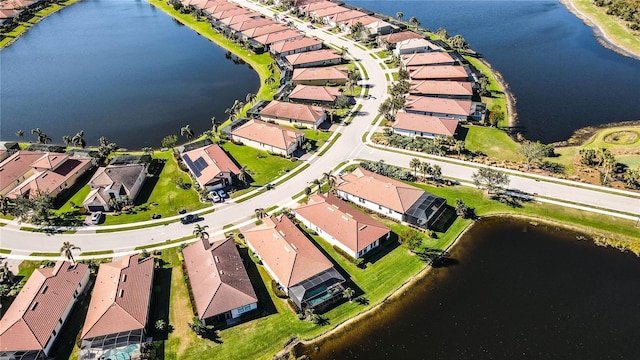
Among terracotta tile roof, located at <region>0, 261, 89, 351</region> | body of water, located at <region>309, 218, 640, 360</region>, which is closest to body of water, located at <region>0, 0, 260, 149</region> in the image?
terracotta tile roof, located at <region>0, 261, 89, 351</region>

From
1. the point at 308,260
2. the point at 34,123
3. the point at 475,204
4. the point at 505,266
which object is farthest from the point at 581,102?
the point at 34,123

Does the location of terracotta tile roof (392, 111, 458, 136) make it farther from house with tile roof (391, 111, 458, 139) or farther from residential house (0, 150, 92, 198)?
residential house (0, 150, 92, 198)

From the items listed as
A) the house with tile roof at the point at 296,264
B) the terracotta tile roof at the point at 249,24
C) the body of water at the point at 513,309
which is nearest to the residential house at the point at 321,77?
the terracotta tile roof at the point at 249,24

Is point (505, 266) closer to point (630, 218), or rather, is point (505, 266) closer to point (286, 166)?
point (630, 218)


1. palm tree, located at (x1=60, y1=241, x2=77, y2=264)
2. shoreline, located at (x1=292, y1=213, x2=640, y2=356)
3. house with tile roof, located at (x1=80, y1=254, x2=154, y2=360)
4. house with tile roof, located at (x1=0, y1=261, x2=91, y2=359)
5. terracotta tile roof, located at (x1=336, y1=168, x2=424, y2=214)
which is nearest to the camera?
house with tile roof, located at (x1=0, y1=261, x2=91, y2=359)

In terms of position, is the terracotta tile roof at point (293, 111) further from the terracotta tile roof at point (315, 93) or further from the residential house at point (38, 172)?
the residential house at point (38, 172)

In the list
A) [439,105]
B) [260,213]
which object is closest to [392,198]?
[260,213]
